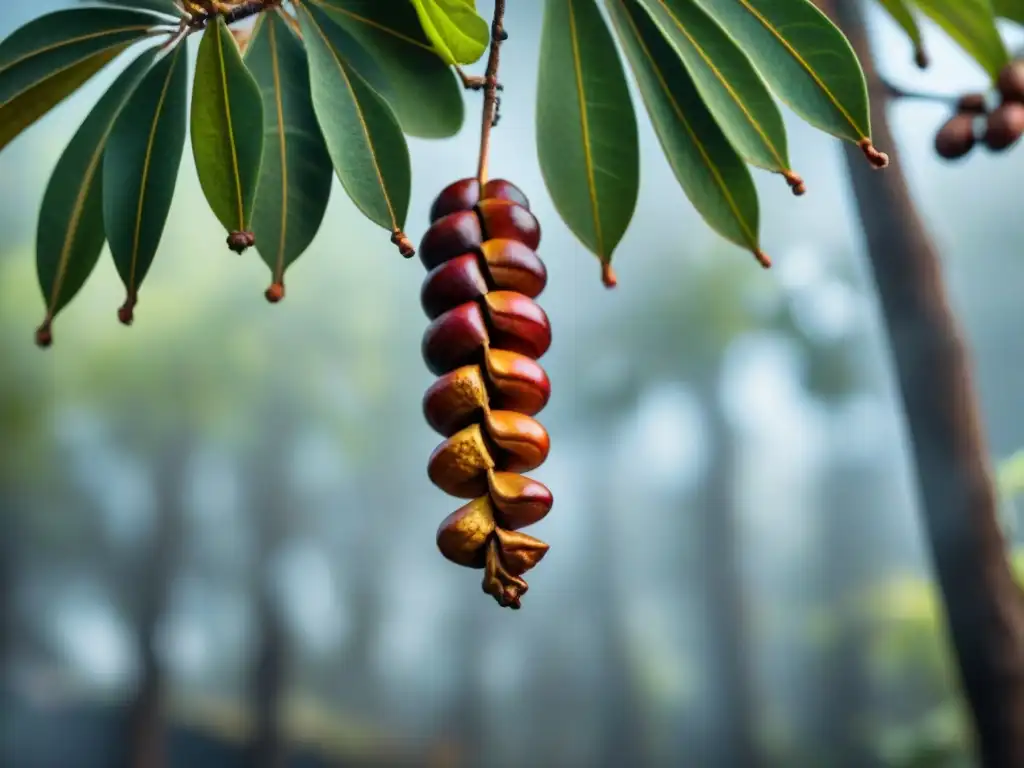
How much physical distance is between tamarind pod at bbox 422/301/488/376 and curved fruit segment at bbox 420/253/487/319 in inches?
0.4


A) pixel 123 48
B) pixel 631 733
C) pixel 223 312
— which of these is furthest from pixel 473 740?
pixel 123 48

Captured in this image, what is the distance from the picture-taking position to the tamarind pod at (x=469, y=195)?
0.63 meters

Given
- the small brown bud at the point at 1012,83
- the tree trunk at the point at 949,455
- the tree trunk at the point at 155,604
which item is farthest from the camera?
the tree trunk at the point at 155,604

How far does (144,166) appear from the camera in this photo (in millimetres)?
685

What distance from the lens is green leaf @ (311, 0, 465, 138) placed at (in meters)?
0.70

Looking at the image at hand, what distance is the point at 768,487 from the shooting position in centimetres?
343

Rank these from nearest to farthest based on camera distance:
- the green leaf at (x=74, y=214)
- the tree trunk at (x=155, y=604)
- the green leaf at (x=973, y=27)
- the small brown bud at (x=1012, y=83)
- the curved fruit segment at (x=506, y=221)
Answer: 1. the curved fruit segment at (x=506, y=221)
2. the green leaf at (x=74, y=214)
3. the green leaf at (x=973, y=27)
4. the small brown bud at (x=1012, y=83)
5. the tree trunk at (x=155, y=604)

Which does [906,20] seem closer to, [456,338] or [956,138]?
[956,138]

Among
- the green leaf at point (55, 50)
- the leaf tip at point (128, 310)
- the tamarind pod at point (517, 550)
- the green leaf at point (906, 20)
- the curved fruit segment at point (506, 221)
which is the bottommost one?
the tamarind pod at point (517, 550)

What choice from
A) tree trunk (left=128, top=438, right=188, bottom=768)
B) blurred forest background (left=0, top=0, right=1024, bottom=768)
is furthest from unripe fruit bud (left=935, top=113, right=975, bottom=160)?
tree trunk (left=128, top=438, right=188, bottom=768)

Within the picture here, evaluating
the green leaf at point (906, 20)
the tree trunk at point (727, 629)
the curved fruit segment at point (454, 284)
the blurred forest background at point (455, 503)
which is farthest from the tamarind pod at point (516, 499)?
the tree trunk at point (727, 629)

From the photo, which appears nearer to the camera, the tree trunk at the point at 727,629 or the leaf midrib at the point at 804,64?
the leaf midrib at the point at 804,64

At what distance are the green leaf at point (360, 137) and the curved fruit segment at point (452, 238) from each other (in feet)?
0.11

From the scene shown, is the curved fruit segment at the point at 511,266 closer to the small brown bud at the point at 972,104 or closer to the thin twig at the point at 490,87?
the thin twig at the point at 490,87
